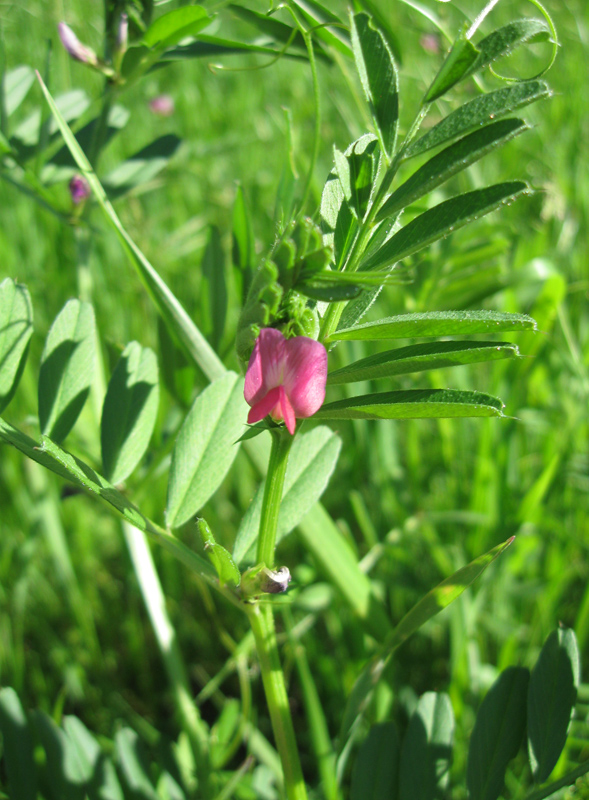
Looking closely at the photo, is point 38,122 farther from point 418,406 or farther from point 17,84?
point 418,406

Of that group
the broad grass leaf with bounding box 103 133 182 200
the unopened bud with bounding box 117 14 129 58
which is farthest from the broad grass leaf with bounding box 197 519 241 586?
the broad grass leaf with bounding box 103 133 182 200

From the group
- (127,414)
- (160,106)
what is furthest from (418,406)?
(160,106)

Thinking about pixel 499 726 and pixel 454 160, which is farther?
pixel 499 726

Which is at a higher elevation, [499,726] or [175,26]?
[175,26]

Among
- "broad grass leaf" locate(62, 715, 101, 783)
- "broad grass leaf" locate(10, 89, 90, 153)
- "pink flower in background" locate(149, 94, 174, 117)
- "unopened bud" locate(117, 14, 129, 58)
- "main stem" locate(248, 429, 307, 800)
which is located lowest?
"broad grass leaf" locate(62, 715, 101, 783)

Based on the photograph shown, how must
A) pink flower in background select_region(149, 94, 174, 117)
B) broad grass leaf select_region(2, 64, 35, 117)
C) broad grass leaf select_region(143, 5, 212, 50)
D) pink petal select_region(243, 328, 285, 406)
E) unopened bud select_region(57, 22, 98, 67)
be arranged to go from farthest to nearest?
pink flower in background select_region(149, 94, 174, 117), broad grass leaf select_region(2, 64, 35, 117), unopened bud select_region(57, 22, 98, 67), broad grass leaf select_region(143, 5, 212, 50), pink petal select_region(243, 328, 285, 406)

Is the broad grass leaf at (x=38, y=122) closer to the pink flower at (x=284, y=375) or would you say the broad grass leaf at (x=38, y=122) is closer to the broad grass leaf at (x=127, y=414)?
the broad grass leaf at (x=127, y=414)

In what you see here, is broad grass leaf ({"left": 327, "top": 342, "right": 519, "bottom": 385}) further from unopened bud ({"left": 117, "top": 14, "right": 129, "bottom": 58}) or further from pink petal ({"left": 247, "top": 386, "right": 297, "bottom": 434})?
unopened bud ({"left": 117, "top": 14, "right": 129, "bottom": 58})
